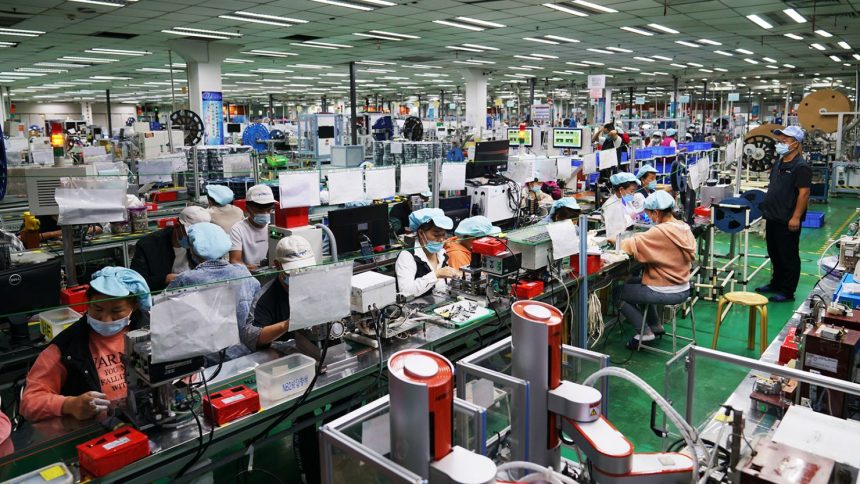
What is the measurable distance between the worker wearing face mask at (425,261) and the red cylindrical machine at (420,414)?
2013 millimetres

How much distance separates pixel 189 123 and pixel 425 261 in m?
7.79

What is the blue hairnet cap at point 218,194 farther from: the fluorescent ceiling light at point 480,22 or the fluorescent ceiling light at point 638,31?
the fluorescent ceiling light at point 638,31

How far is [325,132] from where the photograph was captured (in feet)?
40.3

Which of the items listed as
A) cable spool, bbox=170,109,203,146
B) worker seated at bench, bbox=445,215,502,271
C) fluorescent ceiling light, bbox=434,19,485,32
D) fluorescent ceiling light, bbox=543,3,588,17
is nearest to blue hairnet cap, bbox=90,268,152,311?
worker seated at bench, bbox=445,215,502,271

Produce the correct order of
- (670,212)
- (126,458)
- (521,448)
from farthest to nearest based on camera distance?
(670,212) < (126,458) < (521,448)

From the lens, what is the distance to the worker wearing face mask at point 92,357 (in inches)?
90.9

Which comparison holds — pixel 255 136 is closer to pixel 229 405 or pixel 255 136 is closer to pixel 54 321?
pixel 54 321

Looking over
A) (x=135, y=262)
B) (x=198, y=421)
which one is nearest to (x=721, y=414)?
(x=198, y=421)

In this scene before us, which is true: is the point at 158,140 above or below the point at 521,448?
above

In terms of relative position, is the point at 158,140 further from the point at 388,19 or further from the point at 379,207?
the point at 379,207

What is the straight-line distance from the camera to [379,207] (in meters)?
5.26

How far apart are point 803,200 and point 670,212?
6.34 feet

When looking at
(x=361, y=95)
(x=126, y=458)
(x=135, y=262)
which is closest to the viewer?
(x=126, y=458)

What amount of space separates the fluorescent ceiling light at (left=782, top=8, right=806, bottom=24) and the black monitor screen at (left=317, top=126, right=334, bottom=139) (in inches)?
320
